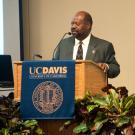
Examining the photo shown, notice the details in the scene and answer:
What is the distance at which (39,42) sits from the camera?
522 cm

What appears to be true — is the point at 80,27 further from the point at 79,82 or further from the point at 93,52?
Answer: the point at 79,82

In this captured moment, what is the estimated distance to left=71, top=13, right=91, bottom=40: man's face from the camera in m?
3.33

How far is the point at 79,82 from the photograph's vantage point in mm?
2385

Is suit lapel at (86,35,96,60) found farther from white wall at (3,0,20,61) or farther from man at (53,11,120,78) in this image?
white wall at (3,0,20,61)

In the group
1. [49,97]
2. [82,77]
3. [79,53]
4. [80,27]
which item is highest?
[80,27]

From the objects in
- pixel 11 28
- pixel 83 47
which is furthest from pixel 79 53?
pixel 11 28

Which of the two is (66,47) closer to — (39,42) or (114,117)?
(114,117)

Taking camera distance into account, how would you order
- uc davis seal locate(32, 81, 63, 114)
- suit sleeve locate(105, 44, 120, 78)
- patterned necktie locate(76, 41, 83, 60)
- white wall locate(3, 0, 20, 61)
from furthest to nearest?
white wall locate(3, 0, 20, 61), patterned necktie locate(76, 41, 83, 60), suit sleeve locate(105, 44, 120, 78), uc davis seal locate(32, 81, 63, 114)

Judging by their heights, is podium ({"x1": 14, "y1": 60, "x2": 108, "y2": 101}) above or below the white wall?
below

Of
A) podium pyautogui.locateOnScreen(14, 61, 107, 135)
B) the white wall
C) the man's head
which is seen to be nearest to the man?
the man's head

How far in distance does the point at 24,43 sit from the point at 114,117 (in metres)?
3.14

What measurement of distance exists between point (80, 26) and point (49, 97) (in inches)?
46.1

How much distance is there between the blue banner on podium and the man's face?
0.98 meters

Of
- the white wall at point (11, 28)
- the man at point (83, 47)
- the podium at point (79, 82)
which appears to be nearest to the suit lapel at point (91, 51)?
the man at point (83, 47)
